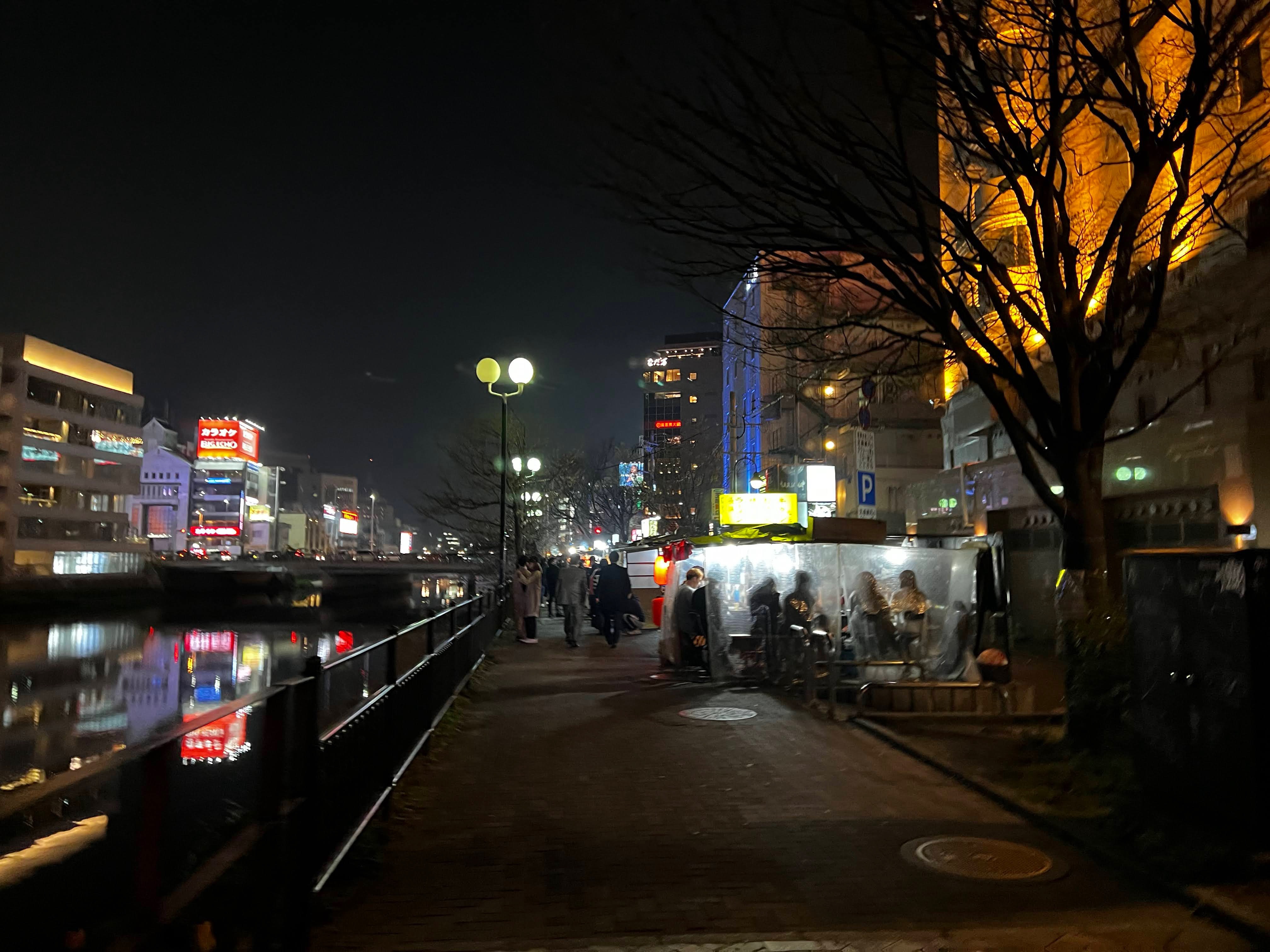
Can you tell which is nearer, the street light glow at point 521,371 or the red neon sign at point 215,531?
the street light glow at point 521,371

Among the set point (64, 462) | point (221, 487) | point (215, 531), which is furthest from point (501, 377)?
point (221, 487)

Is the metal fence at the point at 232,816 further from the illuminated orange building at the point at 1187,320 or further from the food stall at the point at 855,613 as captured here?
the illuminated orange building at the point at 1187,320

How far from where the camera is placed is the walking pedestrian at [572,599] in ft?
65.3

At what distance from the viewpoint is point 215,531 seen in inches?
5197

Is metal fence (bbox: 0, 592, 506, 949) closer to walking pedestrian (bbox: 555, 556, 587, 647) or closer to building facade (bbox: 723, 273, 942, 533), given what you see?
building facade (bbox: 723, 273, 942, 533)

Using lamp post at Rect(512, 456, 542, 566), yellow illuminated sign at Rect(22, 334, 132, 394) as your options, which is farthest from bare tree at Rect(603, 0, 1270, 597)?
yellow illuminated sign at Rect(22, 334, 132, 394)

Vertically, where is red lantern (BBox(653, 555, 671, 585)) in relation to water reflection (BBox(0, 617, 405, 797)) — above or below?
above

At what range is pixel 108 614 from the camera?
2055 inches

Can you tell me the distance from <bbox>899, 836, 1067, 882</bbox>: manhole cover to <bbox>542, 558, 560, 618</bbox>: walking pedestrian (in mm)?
22666

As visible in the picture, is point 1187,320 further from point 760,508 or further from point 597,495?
point 597,495

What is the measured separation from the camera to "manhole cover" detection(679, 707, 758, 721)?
1080 cm

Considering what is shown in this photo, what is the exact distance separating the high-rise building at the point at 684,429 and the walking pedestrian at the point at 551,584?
9.34 meters

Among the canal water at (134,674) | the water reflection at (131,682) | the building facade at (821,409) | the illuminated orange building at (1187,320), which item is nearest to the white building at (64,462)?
the canal water at (134,674)

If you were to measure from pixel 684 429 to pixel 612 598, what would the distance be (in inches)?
3351
